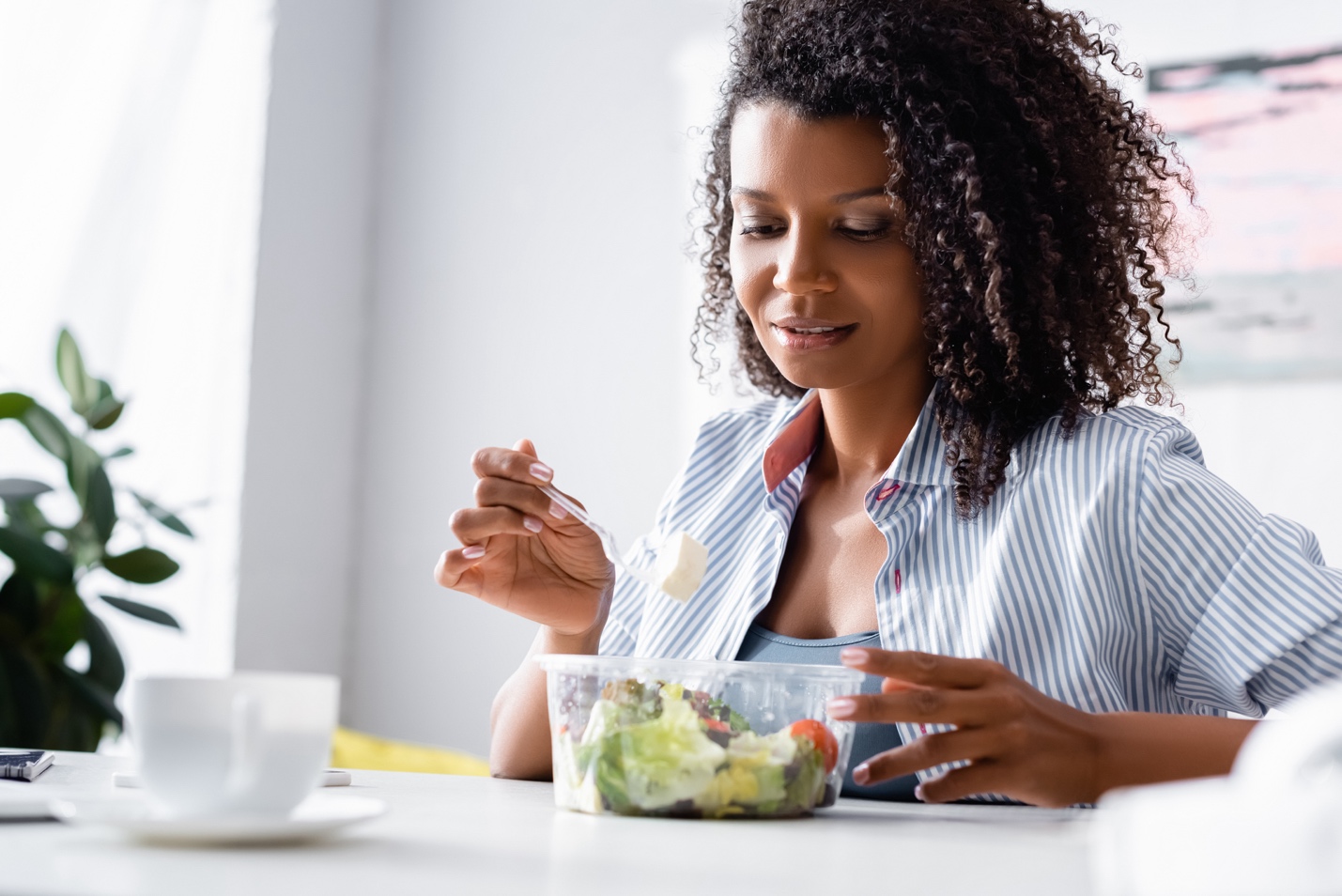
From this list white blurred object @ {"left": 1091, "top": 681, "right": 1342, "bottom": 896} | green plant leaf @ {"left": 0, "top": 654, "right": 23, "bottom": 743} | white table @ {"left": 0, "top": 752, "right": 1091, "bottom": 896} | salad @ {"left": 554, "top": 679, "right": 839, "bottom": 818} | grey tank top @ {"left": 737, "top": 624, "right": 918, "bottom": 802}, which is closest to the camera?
white blurred object @ {"left": 1091, "top": 681, "right": 1342, "bottom": 896}

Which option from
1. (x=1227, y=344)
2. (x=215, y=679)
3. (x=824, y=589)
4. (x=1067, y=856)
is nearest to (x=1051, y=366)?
(x=824, y=589)

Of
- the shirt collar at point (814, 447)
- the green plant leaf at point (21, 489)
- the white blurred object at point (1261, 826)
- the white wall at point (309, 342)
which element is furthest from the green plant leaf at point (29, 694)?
the white blurred object at point (1261, 826)

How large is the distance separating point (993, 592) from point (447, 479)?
206cm

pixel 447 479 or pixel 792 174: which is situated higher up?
pixel 792 174

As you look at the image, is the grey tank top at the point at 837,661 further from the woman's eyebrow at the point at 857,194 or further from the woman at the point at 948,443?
the woman's eyebrow at the point at 857,194

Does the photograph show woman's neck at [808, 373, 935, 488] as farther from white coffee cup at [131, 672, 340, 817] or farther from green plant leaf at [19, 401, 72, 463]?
green plant leaf at [19, 401, 72, 463]

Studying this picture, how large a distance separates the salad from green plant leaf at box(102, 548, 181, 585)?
169 cm

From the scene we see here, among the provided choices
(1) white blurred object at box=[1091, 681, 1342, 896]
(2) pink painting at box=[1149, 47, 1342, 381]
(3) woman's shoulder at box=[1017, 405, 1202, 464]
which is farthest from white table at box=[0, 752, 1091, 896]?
(2) pink painting at box=[1149, 47, 1342, 381]

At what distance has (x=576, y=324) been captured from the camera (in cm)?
295

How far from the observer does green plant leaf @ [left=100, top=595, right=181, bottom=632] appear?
7.27 feet

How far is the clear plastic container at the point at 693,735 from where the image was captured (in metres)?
0.73

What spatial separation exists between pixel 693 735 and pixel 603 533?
0.33 metres

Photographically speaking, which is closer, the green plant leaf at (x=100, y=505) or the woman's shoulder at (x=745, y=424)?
the woman's shoulder at (x=745, y=424)

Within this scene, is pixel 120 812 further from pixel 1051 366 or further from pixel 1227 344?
pixel 1227 344
